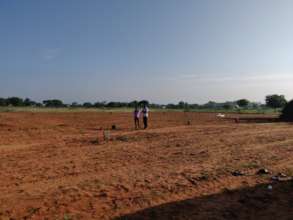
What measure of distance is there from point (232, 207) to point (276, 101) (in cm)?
9580

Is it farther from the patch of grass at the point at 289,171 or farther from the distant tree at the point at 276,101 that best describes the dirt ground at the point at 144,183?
the distant tree at the point at 276,101

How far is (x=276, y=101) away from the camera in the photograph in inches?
3816

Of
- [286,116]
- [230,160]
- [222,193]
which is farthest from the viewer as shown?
[286,116]

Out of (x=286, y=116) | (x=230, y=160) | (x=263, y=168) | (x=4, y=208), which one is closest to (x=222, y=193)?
(x=263, y=168)

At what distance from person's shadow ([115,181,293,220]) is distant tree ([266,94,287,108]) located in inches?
3634

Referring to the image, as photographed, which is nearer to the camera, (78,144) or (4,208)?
(4,208)

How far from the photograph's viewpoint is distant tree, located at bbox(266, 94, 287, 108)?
95269 millimetres

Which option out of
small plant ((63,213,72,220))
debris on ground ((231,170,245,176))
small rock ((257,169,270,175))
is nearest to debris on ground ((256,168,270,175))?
small rock ((257,169,270,175))

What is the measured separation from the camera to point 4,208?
6.57m

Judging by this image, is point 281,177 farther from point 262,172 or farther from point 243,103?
point 243,103

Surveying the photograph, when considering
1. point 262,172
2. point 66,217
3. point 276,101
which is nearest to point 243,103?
point 276,101

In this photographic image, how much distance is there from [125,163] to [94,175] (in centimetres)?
169

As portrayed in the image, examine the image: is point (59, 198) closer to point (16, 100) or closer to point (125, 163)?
point (125, 163)

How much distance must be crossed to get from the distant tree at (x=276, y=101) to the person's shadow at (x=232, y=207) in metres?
92.3
